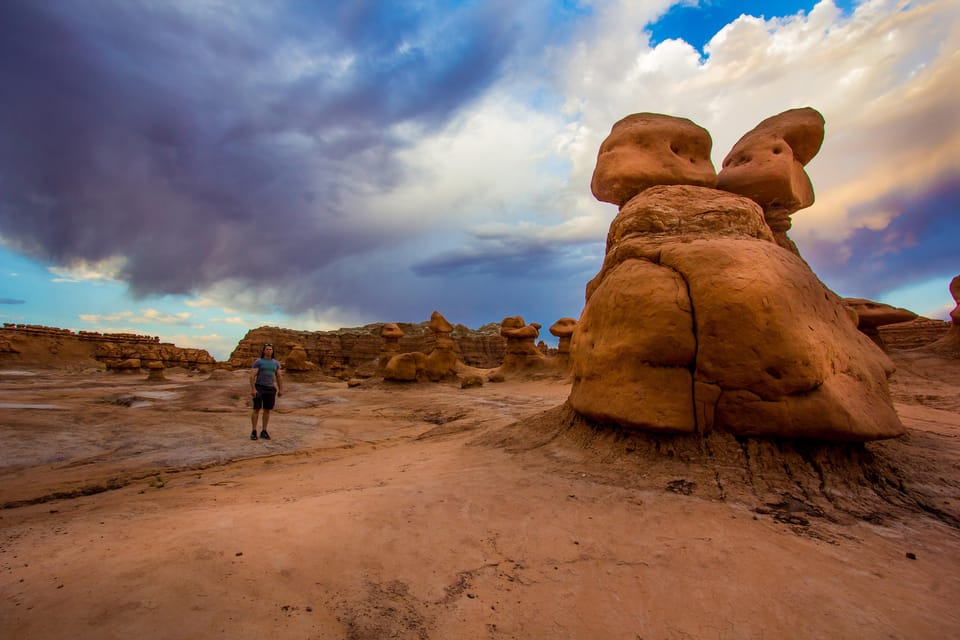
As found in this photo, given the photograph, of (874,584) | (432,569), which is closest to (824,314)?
(874,584)

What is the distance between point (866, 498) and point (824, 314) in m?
2.08

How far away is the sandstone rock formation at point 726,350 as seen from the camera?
11.9ft

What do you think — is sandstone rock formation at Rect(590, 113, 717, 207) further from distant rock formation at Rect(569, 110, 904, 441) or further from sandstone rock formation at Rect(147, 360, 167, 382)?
sandstone rock formation at Rect(147, 360, 167, 382)

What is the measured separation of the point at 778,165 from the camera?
6.67 meters

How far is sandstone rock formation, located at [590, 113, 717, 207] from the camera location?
6.28 meters

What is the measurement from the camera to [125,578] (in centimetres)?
204

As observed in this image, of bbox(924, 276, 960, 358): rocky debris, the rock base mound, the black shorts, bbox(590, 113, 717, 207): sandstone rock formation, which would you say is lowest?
the rock base mound

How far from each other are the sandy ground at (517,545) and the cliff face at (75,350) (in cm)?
3029

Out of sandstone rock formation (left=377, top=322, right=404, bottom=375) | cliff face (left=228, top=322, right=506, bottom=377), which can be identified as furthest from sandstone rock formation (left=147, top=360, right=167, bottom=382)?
cliff face (left=228, top=322, right=506, bottom=377)

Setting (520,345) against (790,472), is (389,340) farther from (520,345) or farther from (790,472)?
(790,472)

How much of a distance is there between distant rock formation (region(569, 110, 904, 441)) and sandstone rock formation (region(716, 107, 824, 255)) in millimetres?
1978

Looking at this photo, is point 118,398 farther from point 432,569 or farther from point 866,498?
point 866,498

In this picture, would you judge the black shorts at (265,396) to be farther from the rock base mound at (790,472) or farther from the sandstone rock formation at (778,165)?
the sandstone rock formation at (778,165)

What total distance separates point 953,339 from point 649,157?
15535 millimetres
